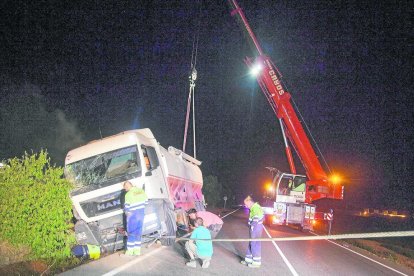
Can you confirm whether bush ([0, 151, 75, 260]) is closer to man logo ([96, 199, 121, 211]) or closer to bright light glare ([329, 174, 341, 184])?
man logo ([96, 199, 121, 211])

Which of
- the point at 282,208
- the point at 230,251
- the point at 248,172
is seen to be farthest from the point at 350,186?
the point at 248,172

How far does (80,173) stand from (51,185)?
1627mm

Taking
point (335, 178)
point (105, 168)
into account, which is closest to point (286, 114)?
point (335, 178)

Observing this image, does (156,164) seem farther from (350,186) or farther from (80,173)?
(350,186)

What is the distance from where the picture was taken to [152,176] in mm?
8750

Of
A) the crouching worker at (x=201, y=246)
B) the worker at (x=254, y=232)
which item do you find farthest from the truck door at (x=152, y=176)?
the worker at (x=254, y=232)

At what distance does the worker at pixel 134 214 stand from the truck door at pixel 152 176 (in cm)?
75

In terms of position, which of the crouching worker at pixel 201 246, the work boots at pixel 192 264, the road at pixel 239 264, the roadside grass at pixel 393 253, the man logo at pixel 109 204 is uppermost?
the man logo at pixel 109 204

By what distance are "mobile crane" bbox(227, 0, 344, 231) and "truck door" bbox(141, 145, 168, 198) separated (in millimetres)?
8631

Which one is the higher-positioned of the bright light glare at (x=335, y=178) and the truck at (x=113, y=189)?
the bright light glare at (x=335, y=178)

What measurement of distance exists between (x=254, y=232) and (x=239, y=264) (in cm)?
78

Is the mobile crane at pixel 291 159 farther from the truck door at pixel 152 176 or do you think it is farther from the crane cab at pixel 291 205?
the truck door at pixel 152 176

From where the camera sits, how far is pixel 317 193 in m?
17.2

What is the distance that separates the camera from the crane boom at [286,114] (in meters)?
16.3
